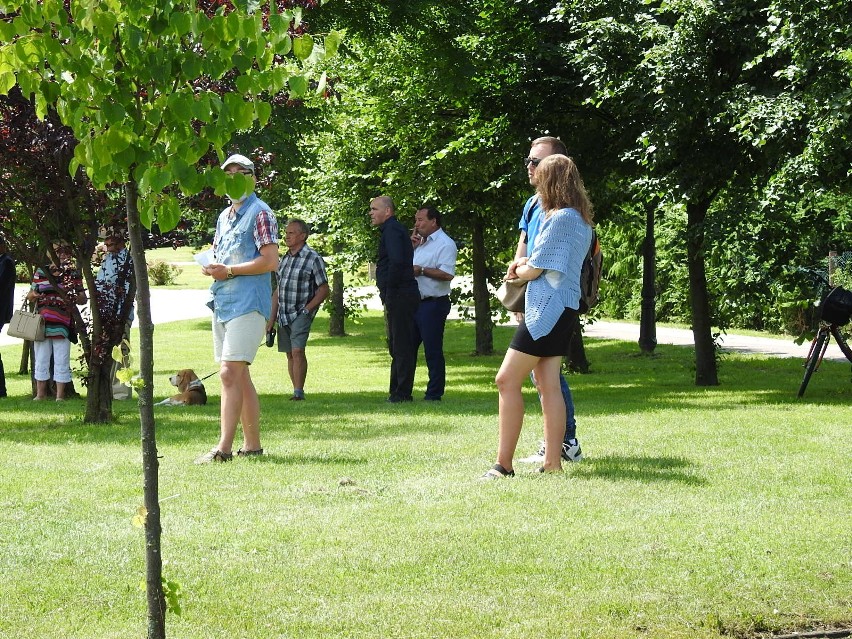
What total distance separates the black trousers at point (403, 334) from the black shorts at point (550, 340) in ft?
18.3

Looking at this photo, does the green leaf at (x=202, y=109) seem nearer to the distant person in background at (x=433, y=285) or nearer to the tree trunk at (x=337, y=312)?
the distant person in background at (x=433, y=285)

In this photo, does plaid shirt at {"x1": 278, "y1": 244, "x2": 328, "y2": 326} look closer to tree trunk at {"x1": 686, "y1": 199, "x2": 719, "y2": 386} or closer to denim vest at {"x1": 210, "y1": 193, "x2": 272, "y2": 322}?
denim vest at {"x1": 210, "y1": 193, "x2": 272, "y2": 322}

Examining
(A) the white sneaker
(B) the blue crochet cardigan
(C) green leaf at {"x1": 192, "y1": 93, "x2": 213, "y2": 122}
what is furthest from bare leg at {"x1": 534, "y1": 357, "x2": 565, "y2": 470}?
(C) green leaf at {"x1": 192, "y1": 93, "x2": 213, "y2": 122}

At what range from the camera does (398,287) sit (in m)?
13.0

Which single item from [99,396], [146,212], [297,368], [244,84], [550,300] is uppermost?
[244,84]

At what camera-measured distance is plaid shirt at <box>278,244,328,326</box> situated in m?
13.6

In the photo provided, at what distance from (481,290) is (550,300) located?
14969mm

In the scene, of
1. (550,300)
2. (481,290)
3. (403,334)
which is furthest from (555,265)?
(481,290)

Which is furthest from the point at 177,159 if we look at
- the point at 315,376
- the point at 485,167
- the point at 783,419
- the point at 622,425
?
the point at 315,376

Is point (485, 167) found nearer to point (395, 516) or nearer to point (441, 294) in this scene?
point (441, 294)

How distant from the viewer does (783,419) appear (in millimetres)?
10852

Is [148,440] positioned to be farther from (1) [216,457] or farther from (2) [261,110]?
(1) [216,457]

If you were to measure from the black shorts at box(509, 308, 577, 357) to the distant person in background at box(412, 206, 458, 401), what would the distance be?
5.80 m

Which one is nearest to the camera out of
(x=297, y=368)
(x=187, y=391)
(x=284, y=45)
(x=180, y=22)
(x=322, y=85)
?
(x=180, y=22)
